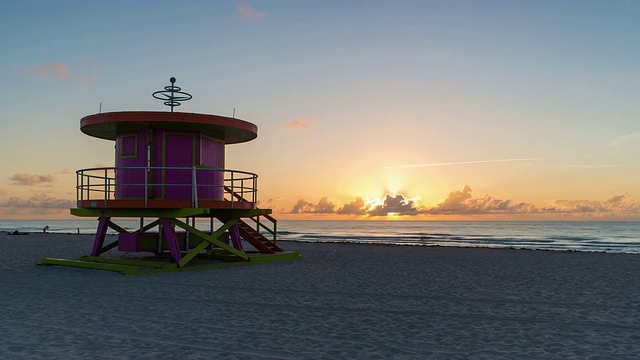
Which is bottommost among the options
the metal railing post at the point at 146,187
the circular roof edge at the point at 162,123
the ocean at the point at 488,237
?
the ocean at the point at 488,237

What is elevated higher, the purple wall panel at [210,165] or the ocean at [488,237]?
the purple wall panel at [210,165]

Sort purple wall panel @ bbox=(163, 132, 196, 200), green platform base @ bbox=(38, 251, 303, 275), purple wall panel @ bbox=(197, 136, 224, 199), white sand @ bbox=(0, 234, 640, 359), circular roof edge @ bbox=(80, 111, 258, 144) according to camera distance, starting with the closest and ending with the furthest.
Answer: white sand @ bbox=(0, 234, 640, 359), green platform base @ bbox=(38, 251, 303, 275), circular roof edge @ bbox=(80, 111, 258, 144), purple wall panel @ bbox=(163, 132, 196, 200), purple wall panel @ bbox=(197, 136, 224, 199)

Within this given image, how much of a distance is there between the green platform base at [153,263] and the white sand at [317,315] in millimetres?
606

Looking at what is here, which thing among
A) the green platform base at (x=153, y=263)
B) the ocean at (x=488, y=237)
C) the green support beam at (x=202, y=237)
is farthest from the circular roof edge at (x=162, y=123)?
the ocean at (x=488, y=237)

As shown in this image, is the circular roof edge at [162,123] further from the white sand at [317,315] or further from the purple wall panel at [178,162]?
the white sand at [317,315]

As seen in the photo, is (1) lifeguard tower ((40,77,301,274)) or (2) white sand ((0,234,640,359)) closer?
(2) white sand ((0,234,640,359))

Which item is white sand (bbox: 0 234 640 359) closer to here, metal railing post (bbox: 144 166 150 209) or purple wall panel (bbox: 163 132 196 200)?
metal railing post (bbox: 144 166 150 209)

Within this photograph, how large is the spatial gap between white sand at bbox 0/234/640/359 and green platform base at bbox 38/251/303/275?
0.61 metres

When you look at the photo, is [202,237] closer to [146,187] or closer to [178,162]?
[146,187]

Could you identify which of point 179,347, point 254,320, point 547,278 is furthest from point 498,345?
point 547,278

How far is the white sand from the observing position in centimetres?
666

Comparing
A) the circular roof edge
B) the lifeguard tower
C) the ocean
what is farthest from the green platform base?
the ocean

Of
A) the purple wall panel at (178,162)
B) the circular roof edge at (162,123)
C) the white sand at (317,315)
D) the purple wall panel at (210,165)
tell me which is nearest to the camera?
the white sand at (317,315)

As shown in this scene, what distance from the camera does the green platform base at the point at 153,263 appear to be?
15.0m
